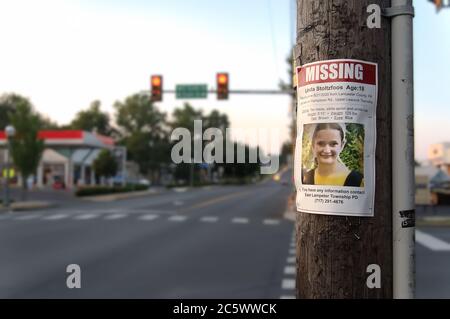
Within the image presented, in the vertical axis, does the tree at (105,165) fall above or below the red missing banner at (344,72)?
below

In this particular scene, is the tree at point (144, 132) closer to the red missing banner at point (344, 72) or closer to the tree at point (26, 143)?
the tree at point (26, 143)

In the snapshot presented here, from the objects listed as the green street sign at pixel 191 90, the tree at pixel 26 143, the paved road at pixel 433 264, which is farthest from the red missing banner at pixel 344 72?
the tree at pixel 26 143

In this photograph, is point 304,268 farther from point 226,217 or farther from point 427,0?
point 226,217

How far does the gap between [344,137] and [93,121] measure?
402 feet

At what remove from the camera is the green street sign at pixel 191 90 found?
20422 millimetres

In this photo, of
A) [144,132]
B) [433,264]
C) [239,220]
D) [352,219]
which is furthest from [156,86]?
[144,132]

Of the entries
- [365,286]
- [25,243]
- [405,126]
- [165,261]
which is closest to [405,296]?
[365,286]

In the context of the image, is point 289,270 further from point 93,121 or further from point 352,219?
point 93,121

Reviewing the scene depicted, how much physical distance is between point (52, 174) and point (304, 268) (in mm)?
59795

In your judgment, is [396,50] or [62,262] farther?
[62,262]

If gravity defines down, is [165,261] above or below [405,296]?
below

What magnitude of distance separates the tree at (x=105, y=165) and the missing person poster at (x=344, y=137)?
165 ft

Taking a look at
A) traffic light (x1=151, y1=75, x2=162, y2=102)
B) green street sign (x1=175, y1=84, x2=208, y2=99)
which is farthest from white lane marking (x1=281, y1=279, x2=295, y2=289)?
traffic light (x1=151, y1=75, x2=162, y2=102)
